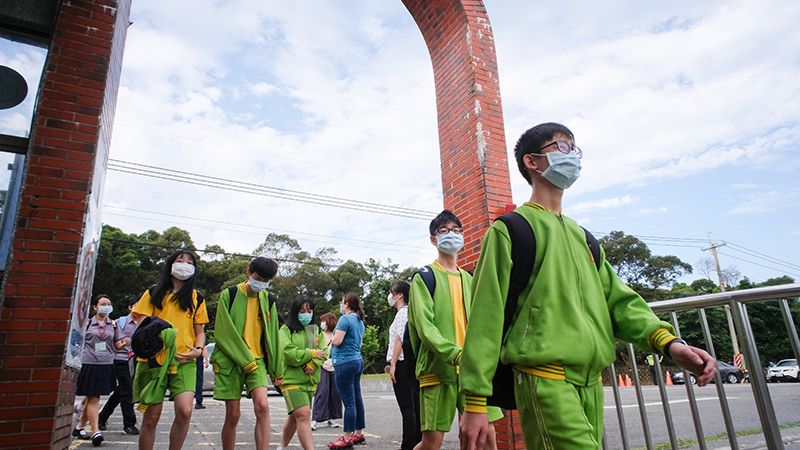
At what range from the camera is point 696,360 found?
1.80m

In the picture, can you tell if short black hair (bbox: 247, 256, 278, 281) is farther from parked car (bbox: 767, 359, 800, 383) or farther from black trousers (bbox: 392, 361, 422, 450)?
parked car (bbox: 767, 359, 800, 383)

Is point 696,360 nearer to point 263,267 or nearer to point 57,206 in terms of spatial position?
point 263,267

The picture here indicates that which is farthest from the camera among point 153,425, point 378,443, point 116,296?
point 116,296

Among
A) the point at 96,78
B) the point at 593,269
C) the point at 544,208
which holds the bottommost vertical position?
the point at 593,269

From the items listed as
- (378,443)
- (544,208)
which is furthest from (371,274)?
(544,208)

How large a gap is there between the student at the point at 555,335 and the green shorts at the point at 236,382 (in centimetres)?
297

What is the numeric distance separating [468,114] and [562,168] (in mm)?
3680

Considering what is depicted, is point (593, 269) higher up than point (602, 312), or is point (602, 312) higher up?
point (593, 269)

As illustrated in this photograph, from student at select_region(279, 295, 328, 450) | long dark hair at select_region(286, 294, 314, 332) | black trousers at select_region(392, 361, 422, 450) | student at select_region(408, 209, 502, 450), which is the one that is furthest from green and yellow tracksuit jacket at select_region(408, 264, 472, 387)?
long dark hair at select_region(286, 294, 314, 332)

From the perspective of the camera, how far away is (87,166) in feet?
13.8

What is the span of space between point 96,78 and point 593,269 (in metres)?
4.38

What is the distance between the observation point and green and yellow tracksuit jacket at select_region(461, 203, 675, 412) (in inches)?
72.8

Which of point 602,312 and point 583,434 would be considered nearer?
point 583,434

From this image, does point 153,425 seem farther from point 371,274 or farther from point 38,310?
point 371,274
